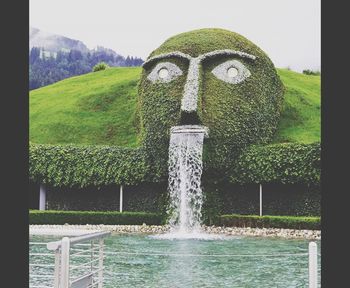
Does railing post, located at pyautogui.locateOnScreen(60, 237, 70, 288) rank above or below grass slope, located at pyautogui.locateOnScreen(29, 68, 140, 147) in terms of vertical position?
below

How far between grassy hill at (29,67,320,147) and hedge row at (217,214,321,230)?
25.8 ft

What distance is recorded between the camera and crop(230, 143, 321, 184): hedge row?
22375mm

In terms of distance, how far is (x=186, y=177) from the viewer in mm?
22812

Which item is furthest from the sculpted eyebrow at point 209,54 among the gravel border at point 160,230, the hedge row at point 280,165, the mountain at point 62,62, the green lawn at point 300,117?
the mountain at point 62,62

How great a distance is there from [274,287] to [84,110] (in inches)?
1140

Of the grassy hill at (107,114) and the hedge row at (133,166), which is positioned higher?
the grassy hill at (107,114)

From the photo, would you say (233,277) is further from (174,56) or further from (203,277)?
(174,56)

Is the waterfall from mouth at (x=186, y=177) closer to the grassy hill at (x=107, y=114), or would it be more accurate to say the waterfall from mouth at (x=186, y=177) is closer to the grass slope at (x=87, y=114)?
the grassy hill at (x=107, y=114)

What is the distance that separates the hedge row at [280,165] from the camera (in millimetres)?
22375

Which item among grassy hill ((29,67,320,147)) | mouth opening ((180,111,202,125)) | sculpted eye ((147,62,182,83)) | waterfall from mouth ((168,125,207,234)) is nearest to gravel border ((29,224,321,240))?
waterfall from mouth ((168,125,207,234))

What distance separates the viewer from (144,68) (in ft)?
86.4

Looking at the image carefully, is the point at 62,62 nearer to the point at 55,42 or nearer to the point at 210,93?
the point at 55,42

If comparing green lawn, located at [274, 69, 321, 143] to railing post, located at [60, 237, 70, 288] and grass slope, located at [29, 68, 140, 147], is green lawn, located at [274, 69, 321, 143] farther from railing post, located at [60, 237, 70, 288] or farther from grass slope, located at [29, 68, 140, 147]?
railing post, located at [60, 237, 70, 288]

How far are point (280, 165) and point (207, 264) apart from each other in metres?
11.6
